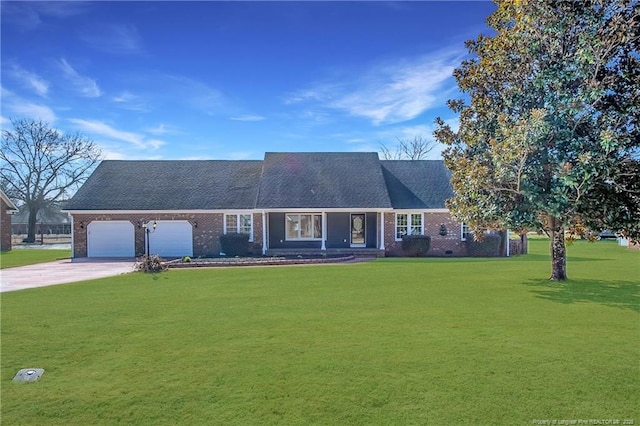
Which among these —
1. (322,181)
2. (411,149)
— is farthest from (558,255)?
(411,149)

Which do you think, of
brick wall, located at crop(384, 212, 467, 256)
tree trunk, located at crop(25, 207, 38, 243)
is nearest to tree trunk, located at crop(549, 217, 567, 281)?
brick wall, located at crop(384, 212, 467, 256)

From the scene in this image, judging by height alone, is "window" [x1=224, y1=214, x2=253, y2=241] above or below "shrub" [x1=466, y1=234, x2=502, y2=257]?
above

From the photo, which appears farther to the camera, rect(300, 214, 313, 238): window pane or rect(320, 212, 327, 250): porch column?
rect(300, 214, 313, 238): window pane

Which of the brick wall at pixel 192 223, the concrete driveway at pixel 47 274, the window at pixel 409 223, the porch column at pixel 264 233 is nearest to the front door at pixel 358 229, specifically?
the window at pixel 409 223

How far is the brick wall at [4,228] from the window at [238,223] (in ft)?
63.5

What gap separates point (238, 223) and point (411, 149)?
122 feet

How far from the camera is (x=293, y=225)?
25172 millimetres

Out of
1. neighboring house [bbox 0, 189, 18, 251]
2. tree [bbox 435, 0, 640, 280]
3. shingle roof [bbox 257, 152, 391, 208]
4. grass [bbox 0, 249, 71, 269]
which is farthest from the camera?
neighboring house [bbox 0, 189, 18, 251]

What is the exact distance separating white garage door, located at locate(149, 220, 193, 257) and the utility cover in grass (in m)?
19.6

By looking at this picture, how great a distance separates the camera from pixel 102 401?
4703 millimetres

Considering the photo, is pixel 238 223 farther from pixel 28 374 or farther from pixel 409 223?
pixel 28 374

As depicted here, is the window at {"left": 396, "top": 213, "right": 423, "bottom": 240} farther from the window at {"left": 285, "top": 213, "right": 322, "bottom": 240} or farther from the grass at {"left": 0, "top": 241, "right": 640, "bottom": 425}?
the grass at {"left": 0, "top": 241, "right": 640, "bottom": 425}

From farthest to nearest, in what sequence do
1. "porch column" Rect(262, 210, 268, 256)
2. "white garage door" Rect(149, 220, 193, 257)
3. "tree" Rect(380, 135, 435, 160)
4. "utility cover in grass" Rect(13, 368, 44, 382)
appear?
"tree" Rect(380, 135, 435, 160), "white garage door" Rect(149, 220, 193, 257), "porch column" Rect(262, 210, 268, 256), "utility cover in grass" Rect(13, 368, 44, 382)

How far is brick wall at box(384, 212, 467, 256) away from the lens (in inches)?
967
